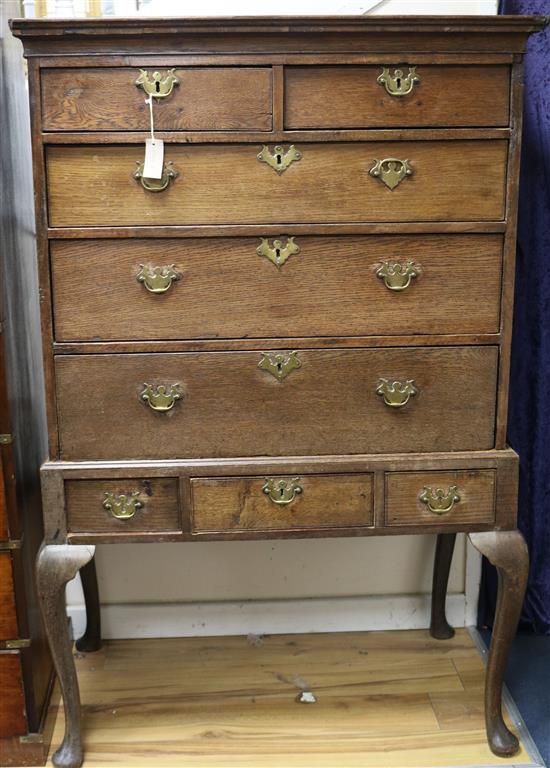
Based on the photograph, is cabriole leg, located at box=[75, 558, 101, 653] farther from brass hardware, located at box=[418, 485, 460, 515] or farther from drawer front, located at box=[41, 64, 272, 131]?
drawer front, located at box=[41, 64, 272, 131]

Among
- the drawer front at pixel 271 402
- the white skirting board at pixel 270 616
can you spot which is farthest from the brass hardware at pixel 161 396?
the white skirting board at pixel 270 616

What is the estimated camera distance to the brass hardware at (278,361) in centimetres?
162

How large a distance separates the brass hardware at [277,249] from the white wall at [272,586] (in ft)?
3.29

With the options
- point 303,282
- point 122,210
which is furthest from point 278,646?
point 122,210

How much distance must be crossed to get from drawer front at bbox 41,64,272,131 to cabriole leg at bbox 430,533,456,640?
4.12ft

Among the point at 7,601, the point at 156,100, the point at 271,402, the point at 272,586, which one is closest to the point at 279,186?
the point at 156,100

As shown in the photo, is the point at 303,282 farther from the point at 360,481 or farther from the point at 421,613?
the point at 421,613

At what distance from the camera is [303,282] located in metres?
1.59

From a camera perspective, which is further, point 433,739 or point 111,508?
point 433,739

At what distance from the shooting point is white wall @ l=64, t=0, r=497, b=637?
2297 mm

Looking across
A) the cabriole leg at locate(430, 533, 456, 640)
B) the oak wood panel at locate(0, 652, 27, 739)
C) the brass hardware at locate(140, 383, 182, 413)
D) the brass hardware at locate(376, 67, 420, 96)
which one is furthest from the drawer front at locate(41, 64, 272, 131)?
the cabriole leg at locate(430, 533, 456, 640)

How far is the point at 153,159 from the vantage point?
4.96 ft

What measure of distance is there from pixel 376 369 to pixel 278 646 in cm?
101

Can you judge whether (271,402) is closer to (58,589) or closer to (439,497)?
(439,497)
